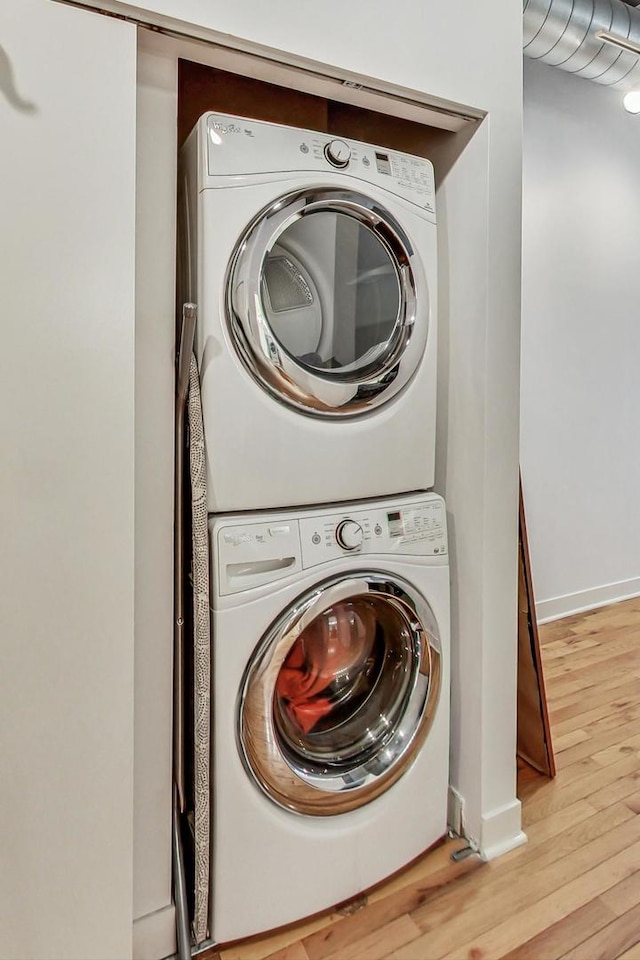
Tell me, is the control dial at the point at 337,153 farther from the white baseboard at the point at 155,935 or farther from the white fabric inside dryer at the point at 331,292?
the white baseboard at the point at 155,935

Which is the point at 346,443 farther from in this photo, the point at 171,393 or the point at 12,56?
the point at 12,56

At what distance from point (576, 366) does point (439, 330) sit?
1797mm

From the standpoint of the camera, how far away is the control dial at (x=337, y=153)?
1356mm

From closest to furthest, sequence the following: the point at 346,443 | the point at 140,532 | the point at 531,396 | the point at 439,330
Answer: the point at 140,532 < the point at 346,443 < the point at 439,330 < the point at 531,396

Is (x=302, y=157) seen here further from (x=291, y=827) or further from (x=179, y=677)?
(x=291, y=827)

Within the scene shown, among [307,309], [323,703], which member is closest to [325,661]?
[323,703]

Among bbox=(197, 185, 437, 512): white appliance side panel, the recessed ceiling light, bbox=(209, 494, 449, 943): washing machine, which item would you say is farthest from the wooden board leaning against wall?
the recessed ceiling light

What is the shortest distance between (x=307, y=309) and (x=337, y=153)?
347 mm

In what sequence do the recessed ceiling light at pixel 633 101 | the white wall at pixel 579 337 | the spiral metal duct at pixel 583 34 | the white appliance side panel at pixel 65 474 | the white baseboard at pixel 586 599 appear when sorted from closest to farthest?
1. the white appliance side panel at pixel 65 474
2. the spiral metal duct at pixel 583 34
3. the recessed ceiling light at pixel 633 101
4. the white wall at pixel 579 337
5. the white baseboard at pixel 586 599

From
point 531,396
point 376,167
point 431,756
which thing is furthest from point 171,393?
point 531,396

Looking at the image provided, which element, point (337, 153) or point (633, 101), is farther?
point (633, 101)

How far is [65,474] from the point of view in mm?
1108

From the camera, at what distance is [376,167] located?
143 cm

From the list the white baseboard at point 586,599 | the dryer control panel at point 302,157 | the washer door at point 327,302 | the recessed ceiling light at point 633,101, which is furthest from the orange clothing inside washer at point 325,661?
the recessed ceiling light at point 633,101
